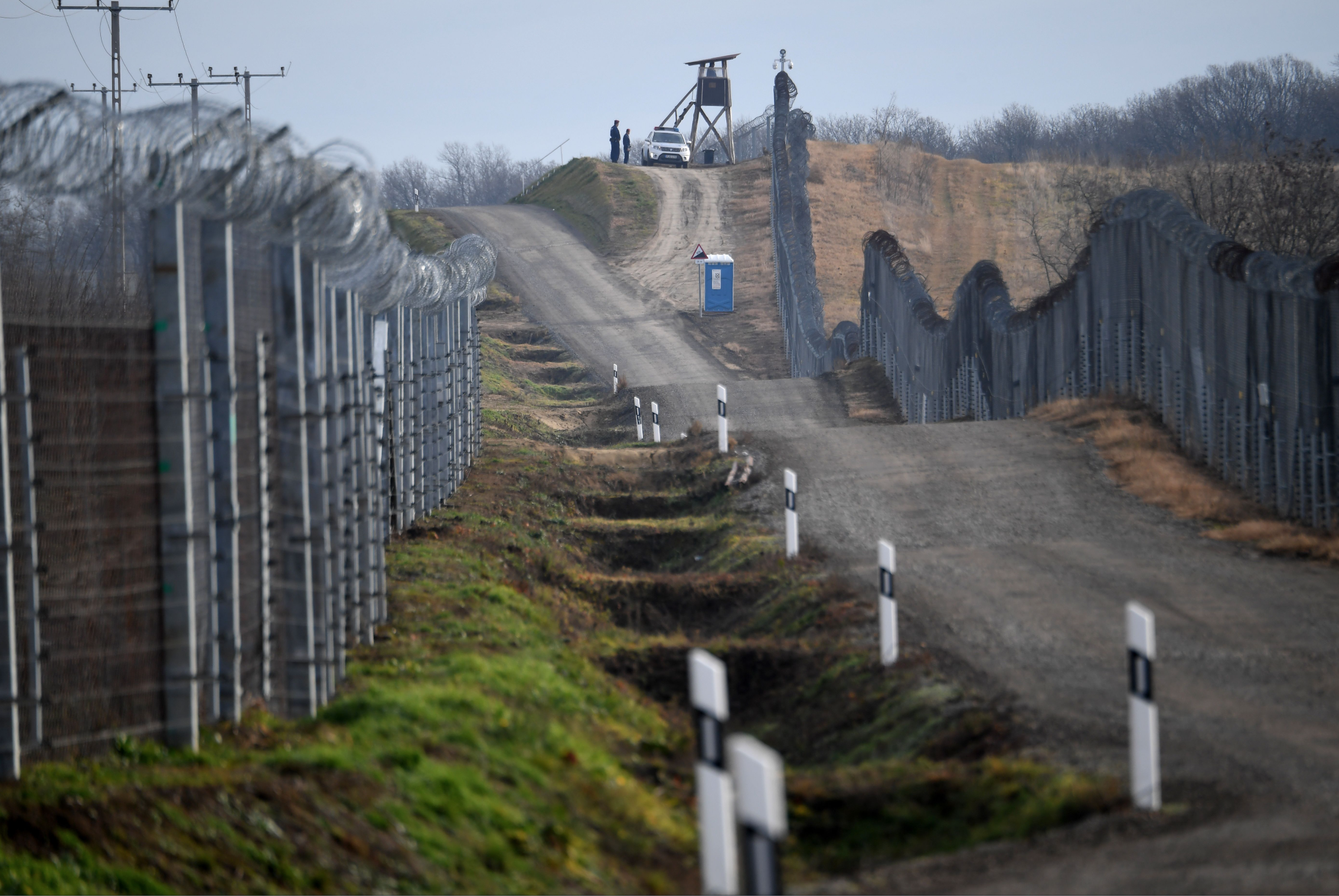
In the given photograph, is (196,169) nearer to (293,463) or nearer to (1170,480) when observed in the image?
(293,463)

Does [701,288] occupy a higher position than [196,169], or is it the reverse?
[701,288]

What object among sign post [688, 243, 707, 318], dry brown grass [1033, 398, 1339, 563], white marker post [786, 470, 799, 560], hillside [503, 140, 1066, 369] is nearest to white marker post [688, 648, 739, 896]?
white marker post [786, 470, 799, 560]

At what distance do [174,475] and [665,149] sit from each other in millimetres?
56811

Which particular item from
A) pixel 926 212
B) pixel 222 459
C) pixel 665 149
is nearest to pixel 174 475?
pixel 222 459

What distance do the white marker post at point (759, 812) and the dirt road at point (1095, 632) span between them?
171cm

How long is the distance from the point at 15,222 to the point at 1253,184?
1262 inches

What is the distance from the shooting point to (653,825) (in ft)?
20.7

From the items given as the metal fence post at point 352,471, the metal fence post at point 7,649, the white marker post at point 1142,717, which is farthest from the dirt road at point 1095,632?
the metal fence post at point 352,471

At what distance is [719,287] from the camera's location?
41188 mm

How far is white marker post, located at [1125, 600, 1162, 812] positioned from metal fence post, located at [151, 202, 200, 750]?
15.0 feet

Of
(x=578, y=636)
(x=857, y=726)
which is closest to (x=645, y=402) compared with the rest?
(x=578, y=636)

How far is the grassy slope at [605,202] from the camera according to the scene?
50.0 metres

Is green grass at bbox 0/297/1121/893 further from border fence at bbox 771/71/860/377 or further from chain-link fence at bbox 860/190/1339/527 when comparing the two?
border fence at bbox 771/71/860/377

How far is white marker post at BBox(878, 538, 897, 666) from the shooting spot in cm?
863
